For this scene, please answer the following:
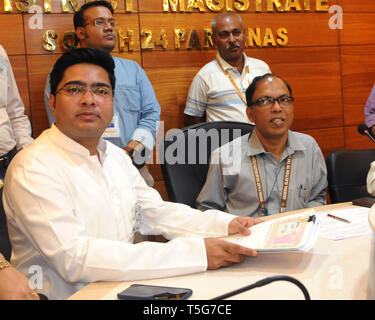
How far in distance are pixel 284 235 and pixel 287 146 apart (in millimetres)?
1180

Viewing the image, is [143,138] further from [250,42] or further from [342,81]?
[342,81]

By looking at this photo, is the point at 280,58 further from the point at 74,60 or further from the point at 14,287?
the point at 14,287

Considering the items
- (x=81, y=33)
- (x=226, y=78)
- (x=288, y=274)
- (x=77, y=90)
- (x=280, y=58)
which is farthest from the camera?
(x=280, y=58)

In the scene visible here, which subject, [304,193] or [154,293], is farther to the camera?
[304,193]

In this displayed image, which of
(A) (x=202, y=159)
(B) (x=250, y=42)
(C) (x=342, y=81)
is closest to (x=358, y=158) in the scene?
A: (A) (x=202, y=159)

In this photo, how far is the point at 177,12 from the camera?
14.0ft

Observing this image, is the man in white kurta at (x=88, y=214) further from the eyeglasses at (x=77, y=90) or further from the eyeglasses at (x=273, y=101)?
the eyeglasses at (x=273, y=101)

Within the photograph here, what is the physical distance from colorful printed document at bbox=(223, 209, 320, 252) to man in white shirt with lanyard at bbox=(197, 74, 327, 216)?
0.76 metres

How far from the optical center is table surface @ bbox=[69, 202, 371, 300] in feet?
3.81

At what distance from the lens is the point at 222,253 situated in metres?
1.39

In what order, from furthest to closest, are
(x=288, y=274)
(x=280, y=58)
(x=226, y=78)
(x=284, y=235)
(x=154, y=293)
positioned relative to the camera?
1. (x=280, y=58)
2. (x=226, y=78)
3. (x=284, y=235)
4. (x=288, y=274)
5. (x=154, y=293)

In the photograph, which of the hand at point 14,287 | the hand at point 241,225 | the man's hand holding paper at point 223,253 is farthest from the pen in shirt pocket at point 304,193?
the hand at point 14,287

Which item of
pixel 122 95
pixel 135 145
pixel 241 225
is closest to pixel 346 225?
pixel 241 225

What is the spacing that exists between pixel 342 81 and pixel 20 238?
4145mm
